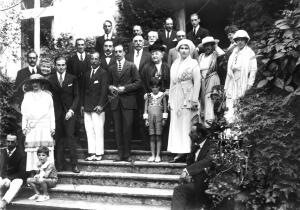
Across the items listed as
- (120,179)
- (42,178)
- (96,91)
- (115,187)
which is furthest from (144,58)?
(42,178)

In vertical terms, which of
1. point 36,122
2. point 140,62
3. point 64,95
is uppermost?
point 140,62

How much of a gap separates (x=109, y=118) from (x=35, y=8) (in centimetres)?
401

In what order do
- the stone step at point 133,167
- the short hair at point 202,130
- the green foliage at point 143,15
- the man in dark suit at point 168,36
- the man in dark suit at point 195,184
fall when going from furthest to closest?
the green foliage at point 143,15, the man in dark suit at point 168,36, the stone step at point 133,167, the short hair at point 202,130, the man in dark suit at point 195,184

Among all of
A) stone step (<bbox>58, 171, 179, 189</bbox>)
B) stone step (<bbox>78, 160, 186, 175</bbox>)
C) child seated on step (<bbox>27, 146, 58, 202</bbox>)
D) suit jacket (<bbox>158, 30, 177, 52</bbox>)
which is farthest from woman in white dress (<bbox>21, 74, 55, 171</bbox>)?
suit jacket (<bbox>158, 30, 177, 52</bbox>)

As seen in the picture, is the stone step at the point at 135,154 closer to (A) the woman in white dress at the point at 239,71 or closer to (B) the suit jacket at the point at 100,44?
(A) the woman in white dress at the point at 239,71

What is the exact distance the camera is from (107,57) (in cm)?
928

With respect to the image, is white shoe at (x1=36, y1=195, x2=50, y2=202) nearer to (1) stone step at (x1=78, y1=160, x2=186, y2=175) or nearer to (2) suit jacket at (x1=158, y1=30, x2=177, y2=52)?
(1) stone step at (x1=78, y1=160, x2=186, y2=175)

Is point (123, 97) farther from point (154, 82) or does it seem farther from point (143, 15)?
point (143, 15)

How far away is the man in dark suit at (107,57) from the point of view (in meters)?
9.12

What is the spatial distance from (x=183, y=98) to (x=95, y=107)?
1.62 meters

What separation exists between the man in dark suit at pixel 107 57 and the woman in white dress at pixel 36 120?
1191 millimetres

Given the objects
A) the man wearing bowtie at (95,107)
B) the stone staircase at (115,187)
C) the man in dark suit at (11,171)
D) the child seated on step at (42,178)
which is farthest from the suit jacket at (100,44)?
the child seated on step at (42,178)

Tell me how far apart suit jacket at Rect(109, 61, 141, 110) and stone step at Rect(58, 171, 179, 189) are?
121 centimetres

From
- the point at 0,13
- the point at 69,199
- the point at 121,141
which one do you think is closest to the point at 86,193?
the point at 69,199
